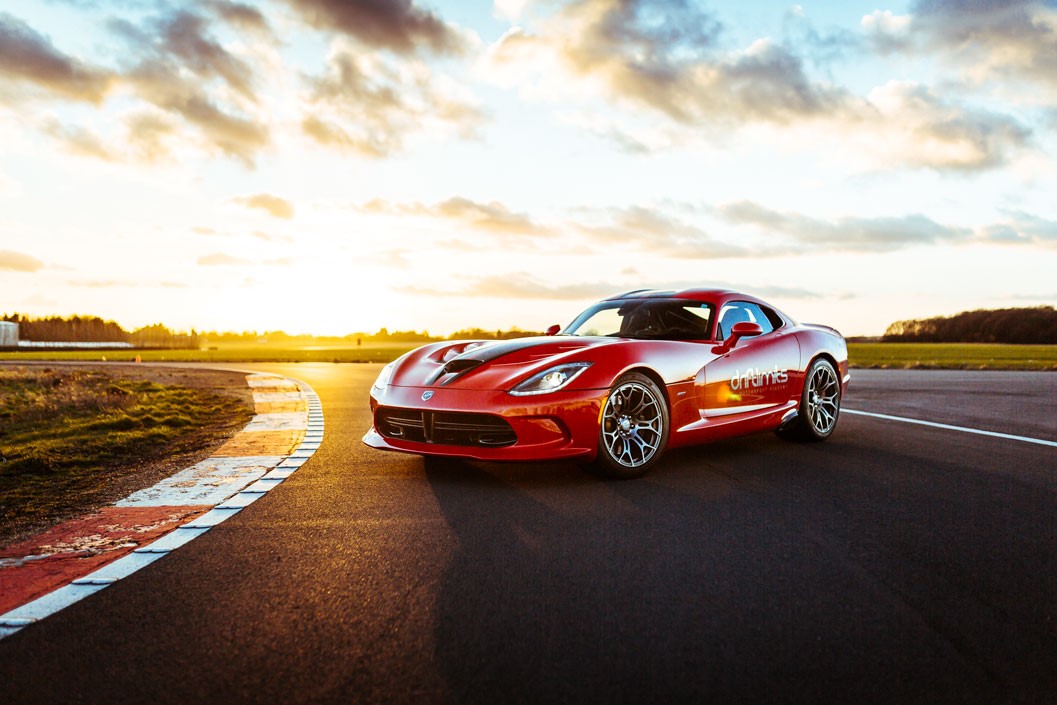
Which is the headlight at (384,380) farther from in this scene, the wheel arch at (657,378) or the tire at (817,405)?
the tire at (817,405)

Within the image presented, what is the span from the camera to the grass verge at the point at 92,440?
18.6 feet

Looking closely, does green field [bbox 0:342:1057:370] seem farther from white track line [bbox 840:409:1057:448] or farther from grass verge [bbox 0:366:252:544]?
grass verge [bbox 0:366:252:544]

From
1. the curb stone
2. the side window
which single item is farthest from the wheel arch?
the curb stone

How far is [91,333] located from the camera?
80.8 meters

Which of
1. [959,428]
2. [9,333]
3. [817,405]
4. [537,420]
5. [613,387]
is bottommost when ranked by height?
[959,428]

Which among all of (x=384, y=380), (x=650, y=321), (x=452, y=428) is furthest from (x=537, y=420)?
(x=650, y=321)

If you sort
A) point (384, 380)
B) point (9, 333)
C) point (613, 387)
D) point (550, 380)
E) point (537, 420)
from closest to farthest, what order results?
point (537, 420) → point (550, 380) → point (613, 387) → point (384, 380) → point (9, 333)

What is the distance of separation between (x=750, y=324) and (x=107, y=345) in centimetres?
8407

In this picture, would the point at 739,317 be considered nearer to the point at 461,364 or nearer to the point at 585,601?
the point at 461,364

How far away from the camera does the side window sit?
7223 millimetres

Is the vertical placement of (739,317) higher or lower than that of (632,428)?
higher

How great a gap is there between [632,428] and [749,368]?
5.35ft

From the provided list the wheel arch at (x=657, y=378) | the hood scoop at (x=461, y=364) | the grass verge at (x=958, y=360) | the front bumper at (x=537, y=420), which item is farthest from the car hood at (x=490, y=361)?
the grass verge at (x=958, y=360)

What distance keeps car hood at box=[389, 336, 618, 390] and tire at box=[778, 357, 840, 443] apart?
2633 millimetres
